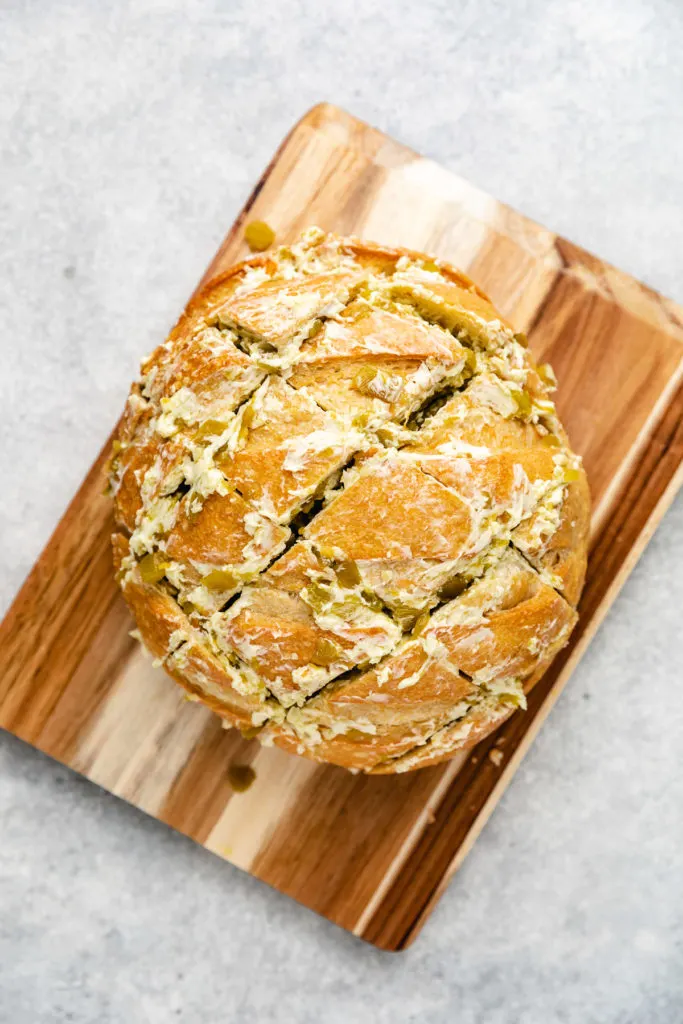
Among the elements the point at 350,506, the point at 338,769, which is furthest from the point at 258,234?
the point at 338,769

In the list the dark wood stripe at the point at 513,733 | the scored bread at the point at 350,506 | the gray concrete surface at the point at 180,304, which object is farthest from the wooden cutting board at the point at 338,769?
the scored bread at the point at 350,506

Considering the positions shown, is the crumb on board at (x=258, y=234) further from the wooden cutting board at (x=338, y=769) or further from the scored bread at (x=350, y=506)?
the scored bread at (x=350, y=506)

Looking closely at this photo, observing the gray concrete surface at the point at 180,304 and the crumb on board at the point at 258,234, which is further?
the gray concrete surface at the point at 180,304

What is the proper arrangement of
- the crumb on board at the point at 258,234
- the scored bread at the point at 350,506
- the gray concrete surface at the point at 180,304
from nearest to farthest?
the scored bread at the point at 350,506
the crumb on board at the point at 258,234
the gray concrete surface at the point at 180,304

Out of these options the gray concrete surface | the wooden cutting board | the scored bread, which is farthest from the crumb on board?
the scored bread

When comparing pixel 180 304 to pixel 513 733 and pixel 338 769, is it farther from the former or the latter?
pixel 513 733

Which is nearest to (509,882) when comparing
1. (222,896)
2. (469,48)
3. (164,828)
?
(222,896)
